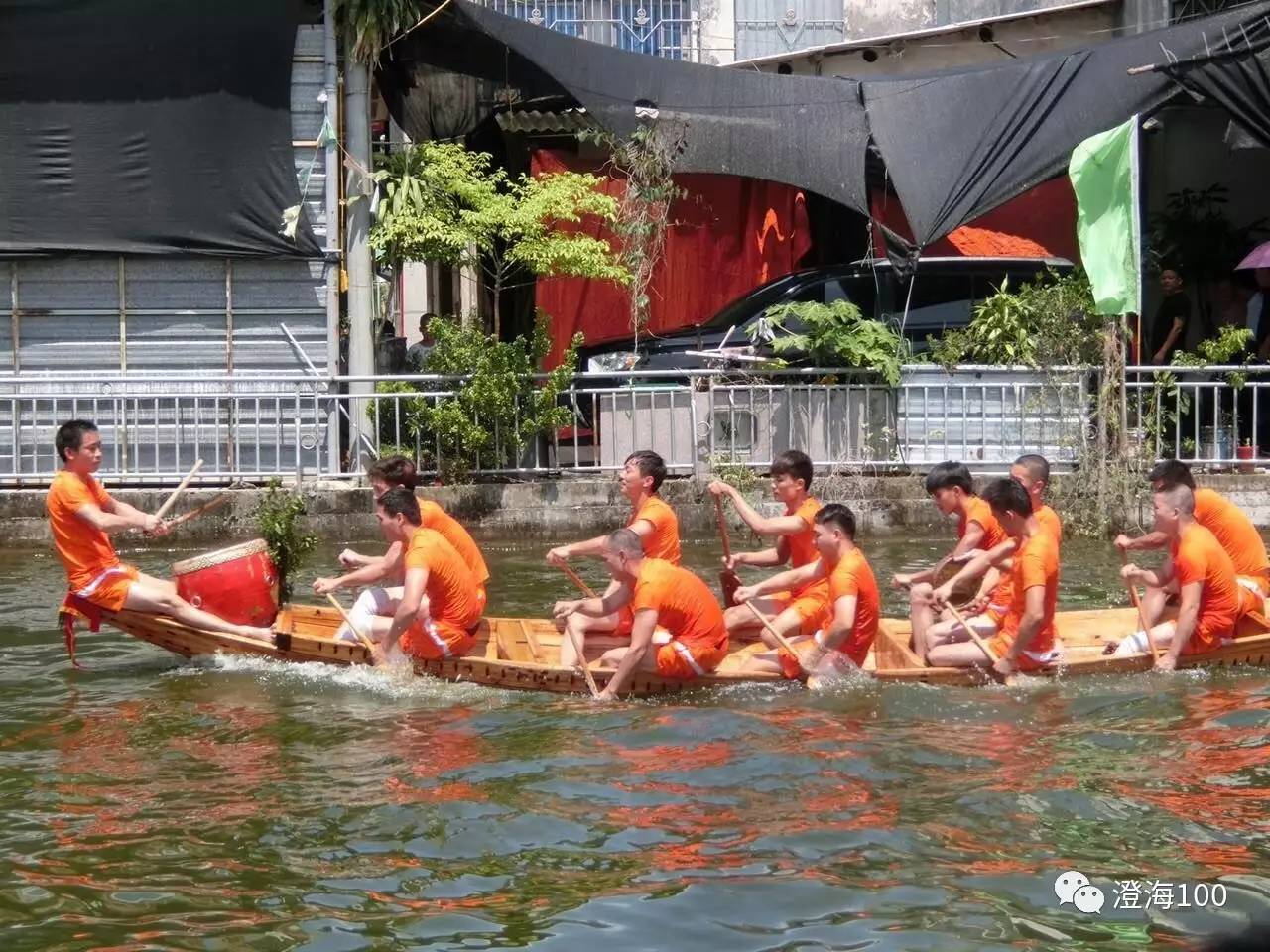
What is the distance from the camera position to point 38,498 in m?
17.5

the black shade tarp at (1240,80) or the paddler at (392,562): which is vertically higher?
the black shade tarp at (1240,80)

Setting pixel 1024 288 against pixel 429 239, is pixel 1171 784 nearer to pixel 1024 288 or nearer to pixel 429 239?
pixel 1024 288

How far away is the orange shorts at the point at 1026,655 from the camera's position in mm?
11242

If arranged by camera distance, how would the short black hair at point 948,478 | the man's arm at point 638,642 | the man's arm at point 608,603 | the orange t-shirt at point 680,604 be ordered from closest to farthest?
the man's arm at point 638,642 → the orange t-shirt at point 680,604 → the man's arm at point 608,603 → the short black hair at point 948,478

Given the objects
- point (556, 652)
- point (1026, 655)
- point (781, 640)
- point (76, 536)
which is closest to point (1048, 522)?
point (1026, 655)

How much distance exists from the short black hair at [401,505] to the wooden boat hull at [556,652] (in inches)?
38.1

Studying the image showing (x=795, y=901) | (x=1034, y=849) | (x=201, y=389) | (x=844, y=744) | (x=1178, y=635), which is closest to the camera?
(x=795, y=901)

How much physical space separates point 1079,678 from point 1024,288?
304 inches

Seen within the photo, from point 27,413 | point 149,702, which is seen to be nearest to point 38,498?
point 27,413

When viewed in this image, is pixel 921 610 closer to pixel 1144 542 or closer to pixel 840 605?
pixel 840 605

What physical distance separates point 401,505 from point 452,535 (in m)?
0.78

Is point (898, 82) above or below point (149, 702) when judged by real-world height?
above

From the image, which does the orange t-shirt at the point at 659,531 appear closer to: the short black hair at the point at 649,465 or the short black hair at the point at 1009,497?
the short black hair at the point at 649,465

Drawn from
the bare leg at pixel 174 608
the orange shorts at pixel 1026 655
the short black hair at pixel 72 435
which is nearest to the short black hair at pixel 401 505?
the bare leg at pixel 174 608
